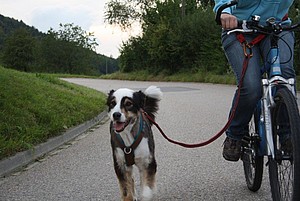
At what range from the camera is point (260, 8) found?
3.67 meters

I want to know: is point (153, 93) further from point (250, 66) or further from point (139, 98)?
point (250, 66)

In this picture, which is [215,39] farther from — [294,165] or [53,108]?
[294,165]

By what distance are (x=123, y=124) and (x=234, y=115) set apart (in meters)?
0.93

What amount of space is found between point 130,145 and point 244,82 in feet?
3.64

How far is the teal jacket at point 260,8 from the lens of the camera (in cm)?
362

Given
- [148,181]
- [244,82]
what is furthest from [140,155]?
[244,82]

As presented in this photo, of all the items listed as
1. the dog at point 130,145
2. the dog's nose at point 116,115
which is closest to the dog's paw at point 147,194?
the dog at point 130,145

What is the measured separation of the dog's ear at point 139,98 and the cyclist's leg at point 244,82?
2.73 ft

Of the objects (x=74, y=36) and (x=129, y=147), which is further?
(x=74, y=36)

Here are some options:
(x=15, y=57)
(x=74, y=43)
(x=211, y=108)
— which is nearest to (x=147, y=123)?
(x=211, y=108)

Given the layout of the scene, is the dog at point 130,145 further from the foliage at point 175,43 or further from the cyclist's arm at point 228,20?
the foliage at point 175,43

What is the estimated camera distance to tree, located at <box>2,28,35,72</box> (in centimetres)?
9100

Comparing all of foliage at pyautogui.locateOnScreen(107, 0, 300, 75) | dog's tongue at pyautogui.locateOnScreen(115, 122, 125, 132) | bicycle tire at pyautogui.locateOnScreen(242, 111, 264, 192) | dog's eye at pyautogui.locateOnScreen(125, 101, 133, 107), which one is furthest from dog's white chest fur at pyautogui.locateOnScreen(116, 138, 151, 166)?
foliage at pyautogui.locateOnScreen(107, 0, 300, 75)

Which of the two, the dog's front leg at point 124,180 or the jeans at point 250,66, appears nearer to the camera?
the jeans at point 250,66
